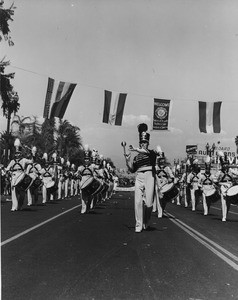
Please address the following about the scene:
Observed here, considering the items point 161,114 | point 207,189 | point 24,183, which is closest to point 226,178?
point 207,189

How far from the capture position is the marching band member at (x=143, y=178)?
11.0 m

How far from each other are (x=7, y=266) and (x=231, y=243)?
15.9 feet

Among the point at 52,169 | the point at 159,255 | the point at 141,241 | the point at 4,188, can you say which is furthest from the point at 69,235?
the point at 4,188

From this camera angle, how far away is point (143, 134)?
37.6 feet

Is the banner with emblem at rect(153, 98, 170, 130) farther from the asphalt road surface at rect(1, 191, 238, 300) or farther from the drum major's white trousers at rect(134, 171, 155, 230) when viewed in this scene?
the drum major's white trousers at rect(134, 171, 155, 230)

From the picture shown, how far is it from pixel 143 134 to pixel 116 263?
482cm

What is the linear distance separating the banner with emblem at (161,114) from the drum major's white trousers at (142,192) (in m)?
13.6

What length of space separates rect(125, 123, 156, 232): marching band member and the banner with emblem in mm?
13179

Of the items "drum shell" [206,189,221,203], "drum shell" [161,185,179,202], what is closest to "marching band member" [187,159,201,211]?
"drum shell" [206,189,221,203]

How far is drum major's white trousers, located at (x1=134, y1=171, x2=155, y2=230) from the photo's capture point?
431 inches

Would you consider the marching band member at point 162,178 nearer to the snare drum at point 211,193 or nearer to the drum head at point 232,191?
the snare drum at point 211,193

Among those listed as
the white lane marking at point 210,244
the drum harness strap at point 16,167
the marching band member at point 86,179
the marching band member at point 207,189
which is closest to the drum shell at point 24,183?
the drum harness strap at point 16,167

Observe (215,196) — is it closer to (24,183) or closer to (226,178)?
(226,178)

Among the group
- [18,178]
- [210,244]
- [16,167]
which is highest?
[16,167]
